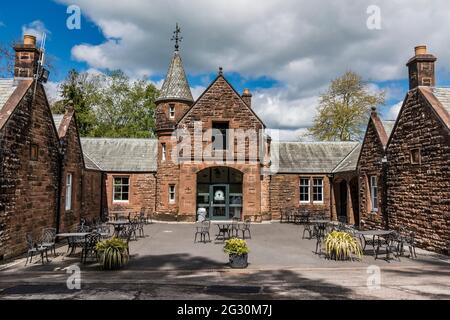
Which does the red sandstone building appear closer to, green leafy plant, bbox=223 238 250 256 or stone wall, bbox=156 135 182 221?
stone wall, bbox=156 135 182 221

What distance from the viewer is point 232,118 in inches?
965

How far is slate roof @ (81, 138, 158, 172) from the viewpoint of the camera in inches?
1059

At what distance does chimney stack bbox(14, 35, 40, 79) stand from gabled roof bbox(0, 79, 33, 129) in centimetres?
39

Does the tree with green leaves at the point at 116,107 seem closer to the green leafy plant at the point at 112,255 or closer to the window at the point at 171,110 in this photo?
the window at the point at 171,110

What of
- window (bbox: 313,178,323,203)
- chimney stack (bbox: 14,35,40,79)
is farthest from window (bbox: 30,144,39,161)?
window (bbox: 313,178,323,203)

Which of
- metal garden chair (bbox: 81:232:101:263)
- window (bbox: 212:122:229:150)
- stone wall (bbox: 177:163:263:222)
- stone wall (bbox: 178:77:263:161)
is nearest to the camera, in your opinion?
metal garden chair (bbox: 81:232:101:263)

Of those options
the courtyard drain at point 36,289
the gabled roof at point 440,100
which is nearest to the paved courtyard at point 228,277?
the courtyard drain at point 36,289

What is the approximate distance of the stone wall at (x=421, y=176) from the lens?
42.1ft

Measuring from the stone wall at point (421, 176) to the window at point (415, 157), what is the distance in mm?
136

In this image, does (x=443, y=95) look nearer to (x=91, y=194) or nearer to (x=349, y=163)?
(x=349, y=163)

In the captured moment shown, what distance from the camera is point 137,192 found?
26.8 meters
